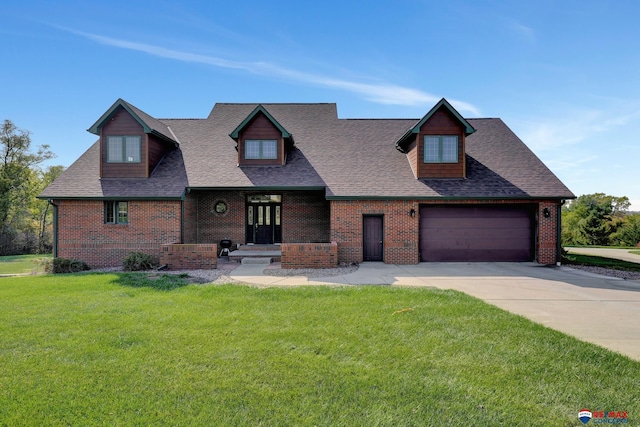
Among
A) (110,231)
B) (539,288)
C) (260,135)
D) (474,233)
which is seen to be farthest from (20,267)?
(539,288)

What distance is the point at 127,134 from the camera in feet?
46.4

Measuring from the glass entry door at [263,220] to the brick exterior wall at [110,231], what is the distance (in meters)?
3.38

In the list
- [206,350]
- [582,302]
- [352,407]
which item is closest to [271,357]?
[206,350]

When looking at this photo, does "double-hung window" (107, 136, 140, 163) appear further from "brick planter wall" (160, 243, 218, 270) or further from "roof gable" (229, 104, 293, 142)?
"brick planter wall" (160, 243, 218, 270)

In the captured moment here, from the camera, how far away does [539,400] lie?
3537mm

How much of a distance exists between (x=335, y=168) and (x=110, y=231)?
9.57 meters

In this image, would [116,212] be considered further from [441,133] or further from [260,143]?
[441,133]

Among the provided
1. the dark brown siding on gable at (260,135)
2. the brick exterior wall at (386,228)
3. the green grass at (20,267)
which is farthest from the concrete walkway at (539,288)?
the green grass at (20,267)

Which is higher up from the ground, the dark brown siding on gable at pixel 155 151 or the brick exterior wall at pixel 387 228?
the dark brown siding on gable at pixel 155 151

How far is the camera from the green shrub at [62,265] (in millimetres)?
11930

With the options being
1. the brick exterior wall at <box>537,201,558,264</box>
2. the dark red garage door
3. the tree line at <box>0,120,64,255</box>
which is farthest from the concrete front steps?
the tree line at <box>0,120,64,255</box>

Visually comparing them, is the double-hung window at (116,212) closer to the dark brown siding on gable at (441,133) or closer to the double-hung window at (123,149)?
the double-hung window at (123,149)

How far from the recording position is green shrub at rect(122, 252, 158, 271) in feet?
39.5

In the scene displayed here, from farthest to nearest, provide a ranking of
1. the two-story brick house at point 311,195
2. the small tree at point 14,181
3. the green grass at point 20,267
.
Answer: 1. the small tree at point 14,181
2. the two-story brick house at point 311,195
3. the green grass at point 20,267
